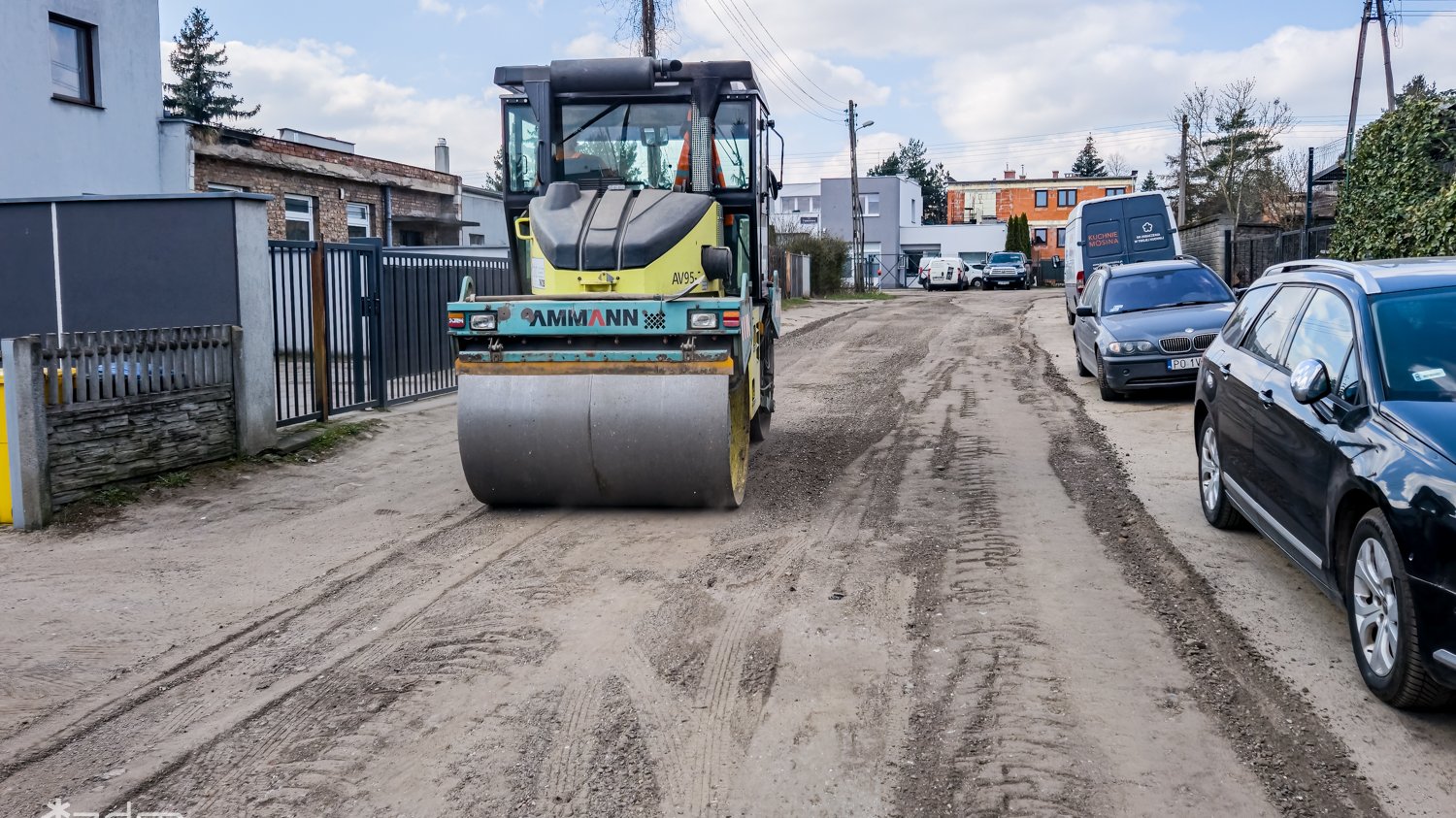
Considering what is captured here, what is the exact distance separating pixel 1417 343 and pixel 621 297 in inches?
179

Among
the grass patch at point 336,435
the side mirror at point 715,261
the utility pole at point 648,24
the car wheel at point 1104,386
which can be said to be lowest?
the grass patch at point 336,435

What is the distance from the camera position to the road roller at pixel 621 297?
25.4ft

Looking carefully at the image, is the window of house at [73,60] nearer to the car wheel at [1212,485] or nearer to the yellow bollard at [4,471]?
the yellow bollard at [4,471]

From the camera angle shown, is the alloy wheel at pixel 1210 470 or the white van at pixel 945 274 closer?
the alloy wheel at pixel 1210 470

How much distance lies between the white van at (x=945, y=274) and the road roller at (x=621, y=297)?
45.5 metres

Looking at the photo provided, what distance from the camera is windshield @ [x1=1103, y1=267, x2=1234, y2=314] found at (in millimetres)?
14148

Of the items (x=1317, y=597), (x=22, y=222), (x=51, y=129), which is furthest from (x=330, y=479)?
(x=51, y=129)

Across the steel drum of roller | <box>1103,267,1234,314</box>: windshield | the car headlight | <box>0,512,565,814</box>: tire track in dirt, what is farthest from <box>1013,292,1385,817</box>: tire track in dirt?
<box>1103,267,1234,314</box>: windshield

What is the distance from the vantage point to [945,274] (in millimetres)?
54062

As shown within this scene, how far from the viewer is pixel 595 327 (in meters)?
7.79

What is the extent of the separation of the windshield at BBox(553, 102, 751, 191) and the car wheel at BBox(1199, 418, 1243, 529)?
394cm

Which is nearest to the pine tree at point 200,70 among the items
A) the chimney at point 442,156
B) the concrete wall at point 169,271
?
the chimney at point 442,156

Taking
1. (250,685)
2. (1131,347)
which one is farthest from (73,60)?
(250,685)

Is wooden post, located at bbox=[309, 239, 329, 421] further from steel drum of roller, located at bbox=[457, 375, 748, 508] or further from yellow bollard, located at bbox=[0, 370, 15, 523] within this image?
steel drum of roller, located at bbox=[457, 375, 748, 508]
